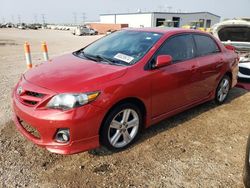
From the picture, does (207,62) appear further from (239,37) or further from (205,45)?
(239,37)

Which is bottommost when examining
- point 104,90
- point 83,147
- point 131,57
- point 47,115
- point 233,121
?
point 233,121

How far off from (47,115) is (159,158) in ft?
5.16

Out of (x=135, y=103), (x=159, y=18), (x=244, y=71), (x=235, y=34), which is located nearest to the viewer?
(x=135, y=103)

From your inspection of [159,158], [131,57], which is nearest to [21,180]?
[159,158]

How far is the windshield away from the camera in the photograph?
3881 mm

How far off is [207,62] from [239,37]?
3.97 metres

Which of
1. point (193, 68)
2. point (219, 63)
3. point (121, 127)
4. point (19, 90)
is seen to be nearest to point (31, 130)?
point (19, 90)

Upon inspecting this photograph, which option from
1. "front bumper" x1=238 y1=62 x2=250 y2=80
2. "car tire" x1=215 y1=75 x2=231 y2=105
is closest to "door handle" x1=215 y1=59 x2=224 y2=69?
"car tire" x1=215 y1=75 x2=231 y2=105

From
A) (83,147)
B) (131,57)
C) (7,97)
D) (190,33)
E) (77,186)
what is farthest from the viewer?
(7,97)

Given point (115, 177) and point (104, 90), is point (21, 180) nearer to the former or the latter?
point (115, 177)

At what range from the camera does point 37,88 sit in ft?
10.6

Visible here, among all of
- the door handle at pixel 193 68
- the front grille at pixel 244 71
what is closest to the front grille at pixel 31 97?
the door handle at pixel 193 68

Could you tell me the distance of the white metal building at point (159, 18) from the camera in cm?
6656

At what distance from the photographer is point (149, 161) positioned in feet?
11.4
